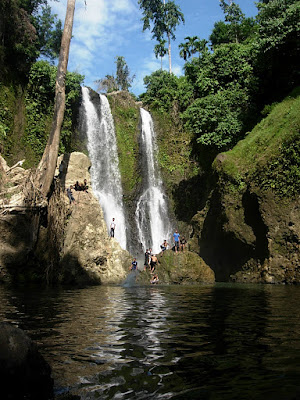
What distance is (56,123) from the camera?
1606cm

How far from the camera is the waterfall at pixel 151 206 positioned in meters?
25.1

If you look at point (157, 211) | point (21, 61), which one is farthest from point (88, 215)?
point (21, 61)

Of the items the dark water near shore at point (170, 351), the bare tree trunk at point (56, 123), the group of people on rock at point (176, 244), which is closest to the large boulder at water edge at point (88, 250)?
the bare tree trunk at point (56, 123)

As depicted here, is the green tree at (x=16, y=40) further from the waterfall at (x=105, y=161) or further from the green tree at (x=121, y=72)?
the green tree at (x=121, y=72)

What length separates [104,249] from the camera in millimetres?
17234

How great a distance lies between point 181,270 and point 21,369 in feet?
47.9

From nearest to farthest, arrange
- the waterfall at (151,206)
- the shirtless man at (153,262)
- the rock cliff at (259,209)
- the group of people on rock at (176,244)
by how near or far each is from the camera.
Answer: the rock cliff at (259,209)
the shirtless man at (153,262)
the group of people on rock at (176,244)
the waterfall at (151,206)

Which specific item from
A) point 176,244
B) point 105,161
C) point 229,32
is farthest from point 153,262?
point 229,32

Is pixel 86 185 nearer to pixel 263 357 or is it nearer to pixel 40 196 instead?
pixel 40 196

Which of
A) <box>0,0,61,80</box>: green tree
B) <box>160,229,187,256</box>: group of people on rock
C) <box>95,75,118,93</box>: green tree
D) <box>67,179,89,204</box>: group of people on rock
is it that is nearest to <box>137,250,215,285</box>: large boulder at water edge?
<box>160,229,187,256</box>: group of people on rock

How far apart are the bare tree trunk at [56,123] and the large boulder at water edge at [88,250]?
1989 mm

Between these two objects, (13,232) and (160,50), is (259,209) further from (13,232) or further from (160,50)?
(160,50)

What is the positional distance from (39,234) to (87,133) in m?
13.9

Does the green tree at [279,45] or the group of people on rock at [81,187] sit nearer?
the group of people on rock at [81,187]
